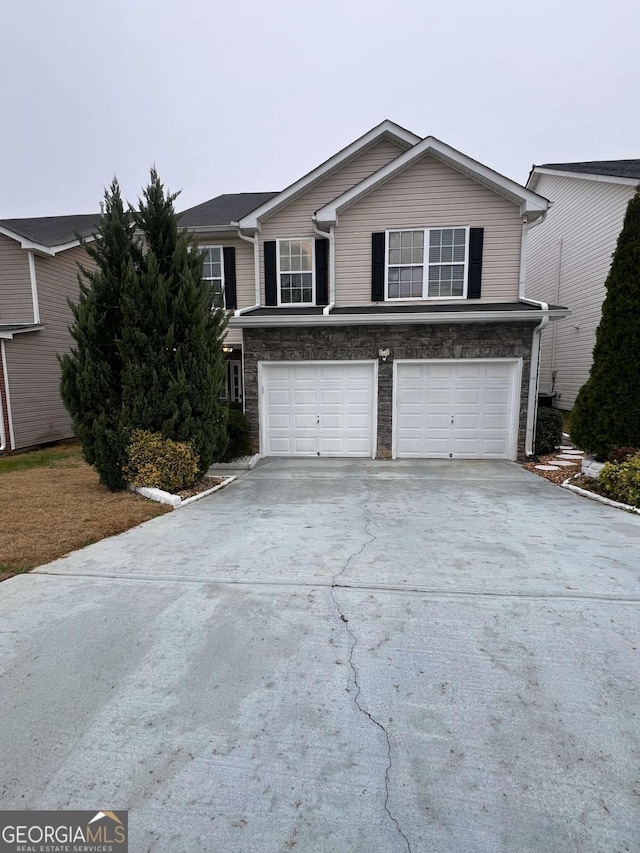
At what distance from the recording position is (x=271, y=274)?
10.4 metres

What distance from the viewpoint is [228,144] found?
2980 cm

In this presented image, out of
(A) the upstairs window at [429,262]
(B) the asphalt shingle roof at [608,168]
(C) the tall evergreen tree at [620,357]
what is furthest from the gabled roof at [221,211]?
(B) the asphalt shingle roof at [608,168]

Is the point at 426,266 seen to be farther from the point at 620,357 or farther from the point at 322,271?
the point at 620,357

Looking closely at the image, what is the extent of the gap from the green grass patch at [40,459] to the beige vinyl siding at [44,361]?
0.74 m

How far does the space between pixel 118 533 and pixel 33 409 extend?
8656 millimetres

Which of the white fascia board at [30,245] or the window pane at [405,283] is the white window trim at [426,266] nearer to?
the window pane at [405,283]

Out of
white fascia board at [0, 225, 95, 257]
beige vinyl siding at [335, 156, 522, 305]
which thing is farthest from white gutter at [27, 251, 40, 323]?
beige vinyl siding at [335, 156, 522, 305]

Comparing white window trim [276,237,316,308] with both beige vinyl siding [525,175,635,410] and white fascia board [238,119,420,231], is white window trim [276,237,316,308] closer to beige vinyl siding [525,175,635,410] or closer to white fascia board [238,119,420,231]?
white fascia board [238,119,420,231]

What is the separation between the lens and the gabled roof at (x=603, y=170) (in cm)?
1146

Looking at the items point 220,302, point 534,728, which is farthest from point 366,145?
point 534,728

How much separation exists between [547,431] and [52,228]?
51.5ft

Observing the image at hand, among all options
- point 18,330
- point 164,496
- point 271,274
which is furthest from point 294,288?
point 18,330

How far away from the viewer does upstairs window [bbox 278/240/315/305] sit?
10328 mm

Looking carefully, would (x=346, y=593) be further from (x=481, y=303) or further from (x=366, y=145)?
(x=366, y=145)
